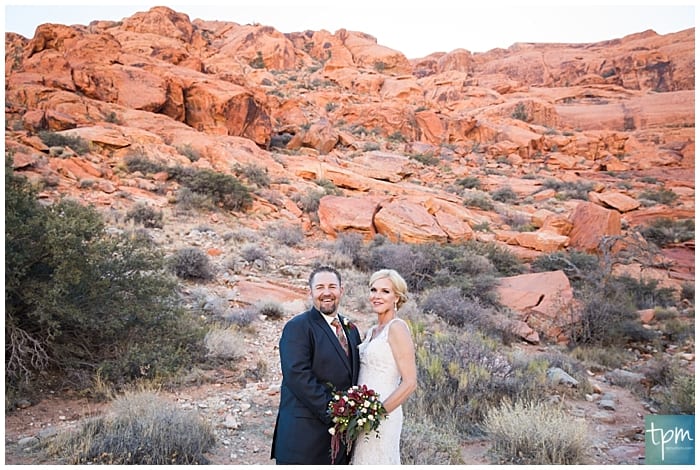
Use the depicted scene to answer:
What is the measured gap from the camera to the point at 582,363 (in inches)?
247

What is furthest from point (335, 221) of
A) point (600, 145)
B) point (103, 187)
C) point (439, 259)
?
point (600, 145)

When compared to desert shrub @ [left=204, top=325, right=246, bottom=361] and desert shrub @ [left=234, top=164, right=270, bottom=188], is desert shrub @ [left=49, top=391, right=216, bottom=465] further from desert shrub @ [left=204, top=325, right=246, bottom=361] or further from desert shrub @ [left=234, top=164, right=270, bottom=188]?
desert shrub @ [left=234, top=164, right=270, bottom=188]

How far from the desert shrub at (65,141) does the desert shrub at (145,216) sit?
501cm

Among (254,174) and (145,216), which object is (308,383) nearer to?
(145,216)

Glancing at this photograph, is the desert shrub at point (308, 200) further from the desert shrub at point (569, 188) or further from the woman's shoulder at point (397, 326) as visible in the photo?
the woman's shoulder at point (397, 326)

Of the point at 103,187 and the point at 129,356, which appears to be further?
the point at 103,187

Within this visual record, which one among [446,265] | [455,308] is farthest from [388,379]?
[446,265]

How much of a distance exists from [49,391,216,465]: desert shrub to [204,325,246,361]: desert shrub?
1594 millimetres

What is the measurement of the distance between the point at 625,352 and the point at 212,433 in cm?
640

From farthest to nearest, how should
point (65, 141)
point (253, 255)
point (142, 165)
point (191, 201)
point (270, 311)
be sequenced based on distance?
point (142, 165) < point (65, 141) < point (191, 201) < point (253, 255) < point (270, 311)

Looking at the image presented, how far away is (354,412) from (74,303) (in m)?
3.53

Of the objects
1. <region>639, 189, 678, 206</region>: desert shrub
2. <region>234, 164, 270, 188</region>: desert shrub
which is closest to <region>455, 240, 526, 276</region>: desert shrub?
<region>234, 164, 270, 188</region>: desert shrub

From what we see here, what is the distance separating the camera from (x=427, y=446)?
360 cm

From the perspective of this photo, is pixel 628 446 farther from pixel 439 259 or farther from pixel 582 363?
pixel 439 259
